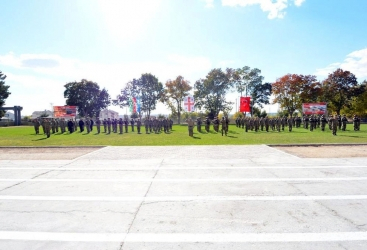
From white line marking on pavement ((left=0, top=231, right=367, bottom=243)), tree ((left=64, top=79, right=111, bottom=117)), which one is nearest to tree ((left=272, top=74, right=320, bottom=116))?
tree ((left=64, top=79, right=111, bottom=117))

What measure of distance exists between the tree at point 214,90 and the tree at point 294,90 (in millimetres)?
9968

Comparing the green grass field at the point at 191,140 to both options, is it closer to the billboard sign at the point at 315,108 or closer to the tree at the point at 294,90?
the billboard sign at the point at 315,108

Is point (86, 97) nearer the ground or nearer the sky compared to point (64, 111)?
nearer the sky

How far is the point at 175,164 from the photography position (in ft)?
30.2

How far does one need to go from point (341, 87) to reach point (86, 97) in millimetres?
57938

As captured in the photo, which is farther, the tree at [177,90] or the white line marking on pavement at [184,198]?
the tree at [177,90]

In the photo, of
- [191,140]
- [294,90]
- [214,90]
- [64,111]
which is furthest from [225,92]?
[191,140]

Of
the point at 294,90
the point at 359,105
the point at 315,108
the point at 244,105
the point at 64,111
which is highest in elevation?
the point at 294,90

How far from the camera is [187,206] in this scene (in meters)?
4.98

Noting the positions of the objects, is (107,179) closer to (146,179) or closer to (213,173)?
(146,179)

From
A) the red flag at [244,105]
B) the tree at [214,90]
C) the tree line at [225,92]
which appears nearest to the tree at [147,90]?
the tree line at [225,92]

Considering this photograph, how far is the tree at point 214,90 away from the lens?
5662 centimetres

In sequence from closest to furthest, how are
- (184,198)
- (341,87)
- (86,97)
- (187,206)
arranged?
(187,206) < (184,198) < (341,87) < (86,97)

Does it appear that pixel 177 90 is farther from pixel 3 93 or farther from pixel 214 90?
pixel 3 93
